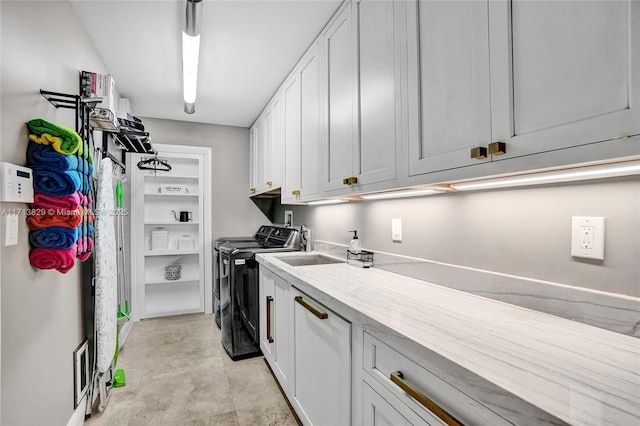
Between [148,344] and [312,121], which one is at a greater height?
[312,121]

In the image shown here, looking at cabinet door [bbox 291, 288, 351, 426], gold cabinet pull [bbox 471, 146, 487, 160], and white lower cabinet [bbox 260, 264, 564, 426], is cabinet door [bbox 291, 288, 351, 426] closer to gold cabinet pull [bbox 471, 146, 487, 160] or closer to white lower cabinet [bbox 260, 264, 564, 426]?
white lower cabinet [bbox 260, 264, 564, 426]

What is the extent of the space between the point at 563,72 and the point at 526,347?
0.69 m

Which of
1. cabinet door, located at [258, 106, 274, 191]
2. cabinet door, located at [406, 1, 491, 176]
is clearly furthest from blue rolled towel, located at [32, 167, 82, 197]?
cabinet door, located at [258, 106, 274, 191]

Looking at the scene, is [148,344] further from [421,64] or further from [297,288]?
[421,64]

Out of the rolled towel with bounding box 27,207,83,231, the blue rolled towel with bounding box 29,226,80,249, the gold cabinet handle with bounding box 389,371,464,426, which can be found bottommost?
the gold cabinet handle with bounding box 389,371,464,426

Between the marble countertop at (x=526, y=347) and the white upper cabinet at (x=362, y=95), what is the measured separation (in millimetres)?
561

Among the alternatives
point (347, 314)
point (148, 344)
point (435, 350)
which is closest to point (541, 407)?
point (435, 350)

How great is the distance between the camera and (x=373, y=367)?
1032mm

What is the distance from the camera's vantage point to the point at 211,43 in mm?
2145

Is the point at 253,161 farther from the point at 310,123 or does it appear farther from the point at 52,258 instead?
the point at 52,258

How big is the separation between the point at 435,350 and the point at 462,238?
0.73m

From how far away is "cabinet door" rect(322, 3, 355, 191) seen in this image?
167 cm

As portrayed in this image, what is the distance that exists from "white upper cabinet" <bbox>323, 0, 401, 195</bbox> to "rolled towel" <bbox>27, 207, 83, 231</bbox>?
129 centimetres

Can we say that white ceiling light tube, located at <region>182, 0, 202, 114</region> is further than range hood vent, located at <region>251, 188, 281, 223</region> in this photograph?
No
